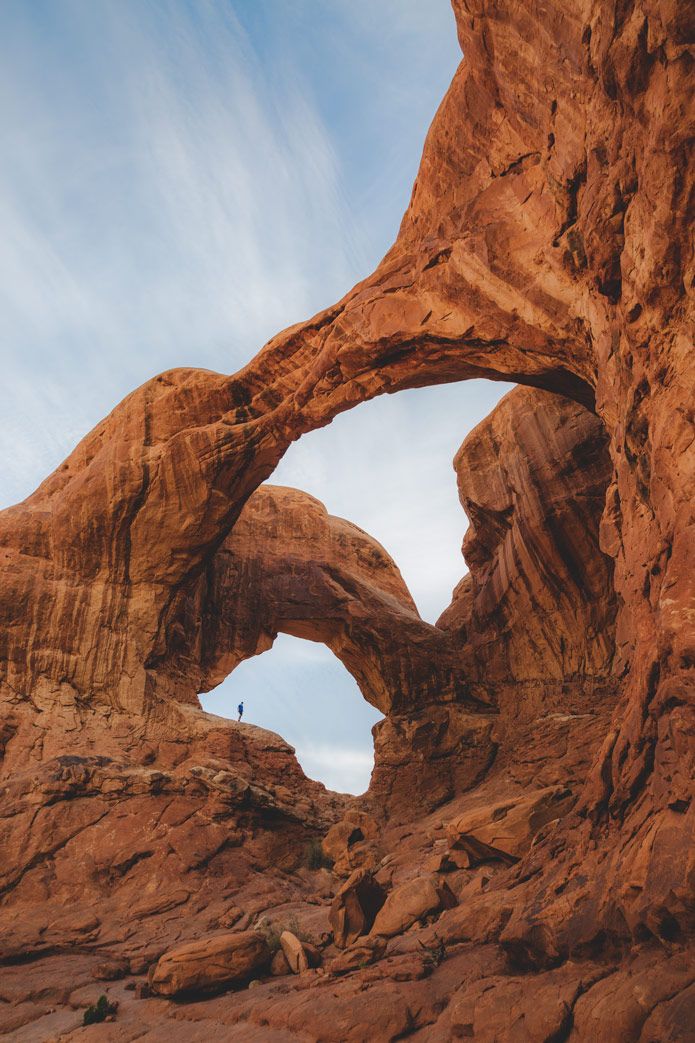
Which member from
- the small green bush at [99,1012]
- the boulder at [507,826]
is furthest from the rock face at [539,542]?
the small green bush at [99,1012]

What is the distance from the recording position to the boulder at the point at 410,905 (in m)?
9.05

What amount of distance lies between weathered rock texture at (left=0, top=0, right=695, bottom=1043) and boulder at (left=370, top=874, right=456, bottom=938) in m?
0.34

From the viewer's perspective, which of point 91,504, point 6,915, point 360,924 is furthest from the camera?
point 91,504

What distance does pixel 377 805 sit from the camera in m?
19.9

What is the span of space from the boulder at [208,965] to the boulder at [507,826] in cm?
390

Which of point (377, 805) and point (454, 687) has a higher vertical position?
point (454, 687)

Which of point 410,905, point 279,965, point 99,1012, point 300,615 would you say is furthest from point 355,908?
point 300,615

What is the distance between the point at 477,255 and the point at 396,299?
2410 millimetres

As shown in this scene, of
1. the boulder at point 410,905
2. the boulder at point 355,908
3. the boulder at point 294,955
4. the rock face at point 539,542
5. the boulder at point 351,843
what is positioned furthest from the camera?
the rock face at point 539,542

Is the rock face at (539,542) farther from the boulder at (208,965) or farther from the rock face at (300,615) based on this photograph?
the boulder at (208,965)

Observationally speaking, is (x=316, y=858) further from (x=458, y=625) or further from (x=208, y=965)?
(x=458, y=625)

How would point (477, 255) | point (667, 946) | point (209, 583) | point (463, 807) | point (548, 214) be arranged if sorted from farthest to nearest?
point (209, 583)
point (463, 807)
point (477, 255)
point (548, 214)
point (667, 946)

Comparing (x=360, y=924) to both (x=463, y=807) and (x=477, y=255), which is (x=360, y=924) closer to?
(x=463, y=807)

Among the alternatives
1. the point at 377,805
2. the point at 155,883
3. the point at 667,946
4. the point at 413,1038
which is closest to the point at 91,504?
the point at 155,883
